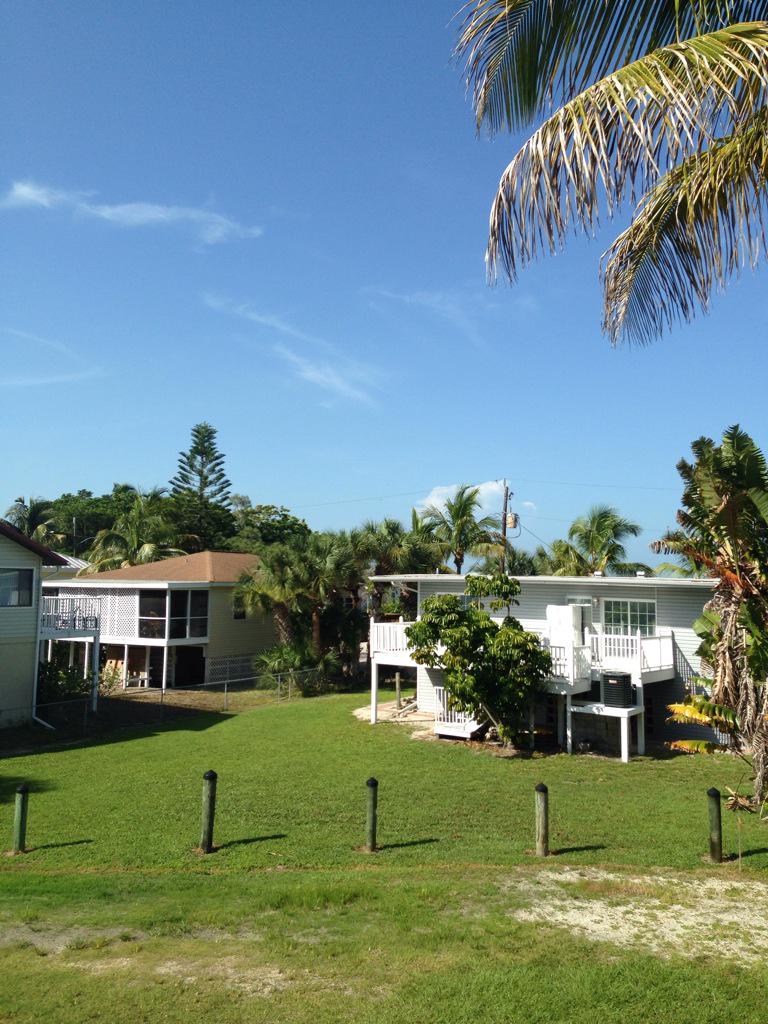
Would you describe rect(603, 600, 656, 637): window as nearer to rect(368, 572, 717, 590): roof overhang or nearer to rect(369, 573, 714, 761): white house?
rect(369, 573, 714, 761): white house

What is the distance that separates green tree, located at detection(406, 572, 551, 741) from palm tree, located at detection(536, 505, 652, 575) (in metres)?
21.5

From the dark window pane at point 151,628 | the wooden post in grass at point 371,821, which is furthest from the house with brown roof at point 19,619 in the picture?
the wooden post in grass at point 371,821

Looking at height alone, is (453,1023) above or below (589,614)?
below

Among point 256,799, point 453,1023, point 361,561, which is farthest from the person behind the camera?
point 361,561

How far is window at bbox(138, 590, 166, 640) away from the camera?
32.3 m

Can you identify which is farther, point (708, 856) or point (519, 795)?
point (519, 795)

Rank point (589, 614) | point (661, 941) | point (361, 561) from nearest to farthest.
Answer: point (661, 941)
point (589, 614)
point (361, 561)

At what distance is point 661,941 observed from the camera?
275 inches

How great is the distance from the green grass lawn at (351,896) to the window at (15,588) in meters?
7.89

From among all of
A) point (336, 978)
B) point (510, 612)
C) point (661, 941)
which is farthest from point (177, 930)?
point (510, 612)

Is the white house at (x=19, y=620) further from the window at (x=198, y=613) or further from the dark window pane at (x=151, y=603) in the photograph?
the window at (x=198, y=613)

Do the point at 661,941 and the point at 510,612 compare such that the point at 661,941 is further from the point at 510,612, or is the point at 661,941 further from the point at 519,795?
the point at 510,612

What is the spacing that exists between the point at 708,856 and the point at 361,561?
23.5m

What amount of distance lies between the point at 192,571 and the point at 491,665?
19182mm
